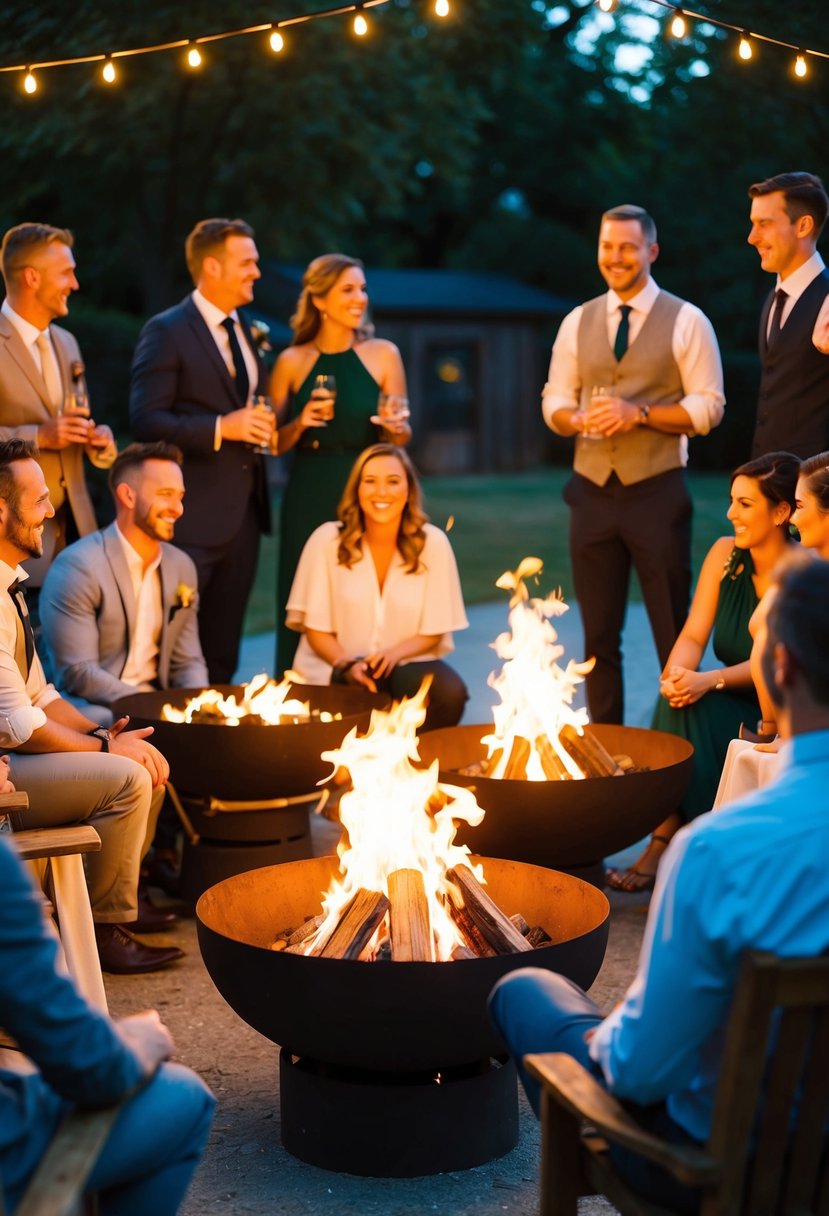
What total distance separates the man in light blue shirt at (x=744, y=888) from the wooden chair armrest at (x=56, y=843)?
1.54m

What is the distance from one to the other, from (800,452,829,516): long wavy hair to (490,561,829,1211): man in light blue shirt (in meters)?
2.39

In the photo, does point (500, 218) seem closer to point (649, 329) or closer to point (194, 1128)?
point (649, 329)

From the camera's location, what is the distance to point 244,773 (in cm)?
475

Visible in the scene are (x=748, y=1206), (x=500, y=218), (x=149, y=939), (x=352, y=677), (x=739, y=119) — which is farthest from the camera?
(x=500, y=218)

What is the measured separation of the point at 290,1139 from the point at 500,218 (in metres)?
29.6

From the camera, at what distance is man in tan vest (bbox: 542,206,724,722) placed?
19.6 ft

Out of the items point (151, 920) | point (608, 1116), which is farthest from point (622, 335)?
point (608, 1116)

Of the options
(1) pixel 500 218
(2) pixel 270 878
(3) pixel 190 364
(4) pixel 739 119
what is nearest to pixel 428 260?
(1) pixel 500 218

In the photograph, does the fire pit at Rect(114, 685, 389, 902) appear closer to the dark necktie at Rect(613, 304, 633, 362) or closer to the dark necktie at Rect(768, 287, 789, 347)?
the dark necktie at Rect(613, 304, 633, 362)

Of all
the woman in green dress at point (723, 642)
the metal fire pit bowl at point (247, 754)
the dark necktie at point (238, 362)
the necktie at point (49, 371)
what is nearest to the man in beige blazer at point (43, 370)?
the necktie at point (49, 371)

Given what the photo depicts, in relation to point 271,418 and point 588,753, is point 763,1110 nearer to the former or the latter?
point 588,753

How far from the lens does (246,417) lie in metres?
6.02

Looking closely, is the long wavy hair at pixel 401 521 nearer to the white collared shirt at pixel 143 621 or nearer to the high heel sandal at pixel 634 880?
the white collared shirt at pixel 143 621

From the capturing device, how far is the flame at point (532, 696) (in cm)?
477
